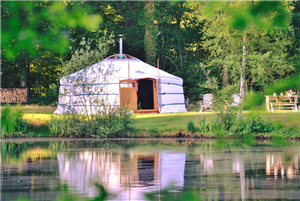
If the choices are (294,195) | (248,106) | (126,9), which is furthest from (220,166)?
(126,9)

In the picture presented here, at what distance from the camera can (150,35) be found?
2384cm

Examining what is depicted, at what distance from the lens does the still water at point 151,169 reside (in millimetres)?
6074

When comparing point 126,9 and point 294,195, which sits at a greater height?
point 126,9

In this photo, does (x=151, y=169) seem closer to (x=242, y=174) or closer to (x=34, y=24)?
(x=242, y=174)

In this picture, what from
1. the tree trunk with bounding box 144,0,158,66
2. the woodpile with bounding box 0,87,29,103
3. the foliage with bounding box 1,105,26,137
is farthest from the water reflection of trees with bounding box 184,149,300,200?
the woodpile with bounding box 0,87,29,103

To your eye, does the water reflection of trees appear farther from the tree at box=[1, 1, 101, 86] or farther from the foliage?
the foliage

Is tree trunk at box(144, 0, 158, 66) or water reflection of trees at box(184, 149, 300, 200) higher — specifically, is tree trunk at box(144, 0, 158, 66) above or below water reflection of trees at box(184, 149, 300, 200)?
above

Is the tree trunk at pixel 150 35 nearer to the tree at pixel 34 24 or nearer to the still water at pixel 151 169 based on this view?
the still water at pixel 151 169

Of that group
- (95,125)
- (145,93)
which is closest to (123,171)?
(95,125)

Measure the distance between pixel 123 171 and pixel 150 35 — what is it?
1643 cm

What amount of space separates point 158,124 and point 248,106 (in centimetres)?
1227

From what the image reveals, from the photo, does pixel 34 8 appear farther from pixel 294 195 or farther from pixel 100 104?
pixel 100 104

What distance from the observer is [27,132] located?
13812 millimetres

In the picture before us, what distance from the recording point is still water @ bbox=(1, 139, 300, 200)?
19.9ft
